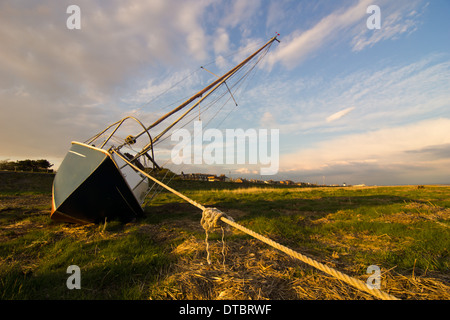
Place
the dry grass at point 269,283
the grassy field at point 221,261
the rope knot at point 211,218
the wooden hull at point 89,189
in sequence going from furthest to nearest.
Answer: the wooden hull at point 89,189, the rope knot at point 211,218, the grassy field at point 221,261, the dry grass at point 269,283

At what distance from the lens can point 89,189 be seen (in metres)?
7.06

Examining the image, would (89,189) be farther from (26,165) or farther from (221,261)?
(26,165)

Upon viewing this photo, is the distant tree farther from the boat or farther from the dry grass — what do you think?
the dry grass

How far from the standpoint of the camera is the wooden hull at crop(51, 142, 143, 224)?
276 inches

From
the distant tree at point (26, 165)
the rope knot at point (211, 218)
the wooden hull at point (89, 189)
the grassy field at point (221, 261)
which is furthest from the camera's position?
the distant tree at point (26, 165)

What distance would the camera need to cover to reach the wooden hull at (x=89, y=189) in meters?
7.01

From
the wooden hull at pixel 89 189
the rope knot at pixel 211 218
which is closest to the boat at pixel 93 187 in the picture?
the wooden hull at pixel 89 189

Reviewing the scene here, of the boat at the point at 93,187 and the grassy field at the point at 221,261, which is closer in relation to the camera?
the grassy field at the point at 221,261

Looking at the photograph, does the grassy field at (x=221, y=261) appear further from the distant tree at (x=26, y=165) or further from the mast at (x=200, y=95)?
the distant tree at (x=26, y=165)
